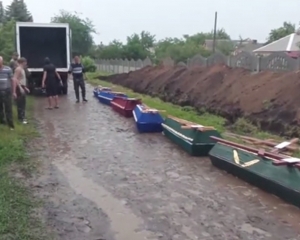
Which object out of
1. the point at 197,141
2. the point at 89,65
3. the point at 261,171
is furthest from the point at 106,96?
the point at 89,65

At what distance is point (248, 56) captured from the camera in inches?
838

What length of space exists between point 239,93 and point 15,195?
436 inches

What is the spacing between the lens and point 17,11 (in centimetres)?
7162

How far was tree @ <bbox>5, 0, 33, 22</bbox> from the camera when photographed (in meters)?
69.7

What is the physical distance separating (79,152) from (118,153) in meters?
0.81

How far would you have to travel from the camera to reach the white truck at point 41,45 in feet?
77.1

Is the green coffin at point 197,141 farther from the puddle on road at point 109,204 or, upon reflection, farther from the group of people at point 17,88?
the group of people at point 17,88

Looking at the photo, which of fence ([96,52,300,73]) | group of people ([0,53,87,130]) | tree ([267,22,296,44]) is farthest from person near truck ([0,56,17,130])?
tree ([267,22,296,44])

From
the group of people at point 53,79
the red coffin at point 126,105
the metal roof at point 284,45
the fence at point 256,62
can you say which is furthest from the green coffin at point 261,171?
the metal roof at point 284,45

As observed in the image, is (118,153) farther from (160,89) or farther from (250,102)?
(160,89)

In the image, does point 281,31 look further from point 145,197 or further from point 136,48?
point 145,197

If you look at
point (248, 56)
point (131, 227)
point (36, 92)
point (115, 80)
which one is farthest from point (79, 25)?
point (131, 227)

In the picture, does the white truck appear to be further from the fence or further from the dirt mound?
the fence

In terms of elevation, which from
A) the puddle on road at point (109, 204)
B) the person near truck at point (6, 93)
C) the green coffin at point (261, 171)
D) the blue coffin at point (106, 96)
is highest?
the person near truck at point (6, 93)
